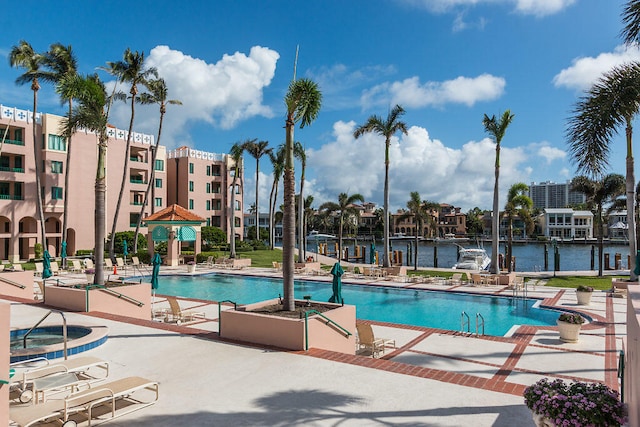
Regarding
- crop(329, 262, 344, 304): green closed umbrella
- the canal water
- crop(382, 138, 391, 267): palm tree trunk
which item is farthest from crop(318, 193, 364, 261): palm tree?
crop(329, 262, 344, 304): green closed umbrella

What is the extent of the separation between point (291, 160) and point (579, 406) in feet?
28.9

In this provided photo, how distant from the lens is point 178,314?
50.6ft

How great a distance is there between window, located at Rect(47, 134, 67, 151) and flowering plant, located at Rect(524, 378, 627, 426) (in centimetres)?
4745

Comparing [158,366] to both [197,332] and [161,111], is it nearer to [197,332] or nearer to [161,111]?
[197,332]

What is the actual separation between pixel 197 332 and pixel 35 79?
3459cm

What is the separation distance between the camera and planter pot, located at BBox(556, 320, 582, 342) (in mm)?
A: 12867

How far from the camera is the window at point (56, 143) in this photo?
4338cm

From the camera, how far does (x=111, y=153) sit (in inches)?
1953

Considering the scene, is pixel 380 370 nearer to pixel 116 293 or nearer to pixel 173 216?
pixel 116 293

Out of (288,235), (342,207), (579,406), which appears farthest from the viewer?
(342,207)

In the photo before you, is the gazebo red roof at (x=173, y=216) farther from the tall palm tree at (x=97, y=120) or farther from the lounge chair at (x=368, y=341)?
the lounge chair at (x=368, y=341)

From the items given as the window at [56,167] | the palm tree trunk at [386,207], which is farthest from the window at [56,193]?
the palm tree trunk at [386,207]

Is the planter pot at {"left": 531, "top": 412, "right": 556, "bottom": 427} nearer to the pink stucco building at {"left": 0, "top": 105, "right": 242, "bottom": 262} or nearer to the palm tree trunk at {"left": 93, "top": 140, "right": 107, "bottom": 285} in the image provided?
the palm tree trunk at {"left": 93, "top": 140, "right": 107, "bottom": 285}

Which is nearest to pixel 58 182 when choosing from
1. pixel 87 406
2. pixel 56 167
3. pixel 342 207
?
pixel 56 167
